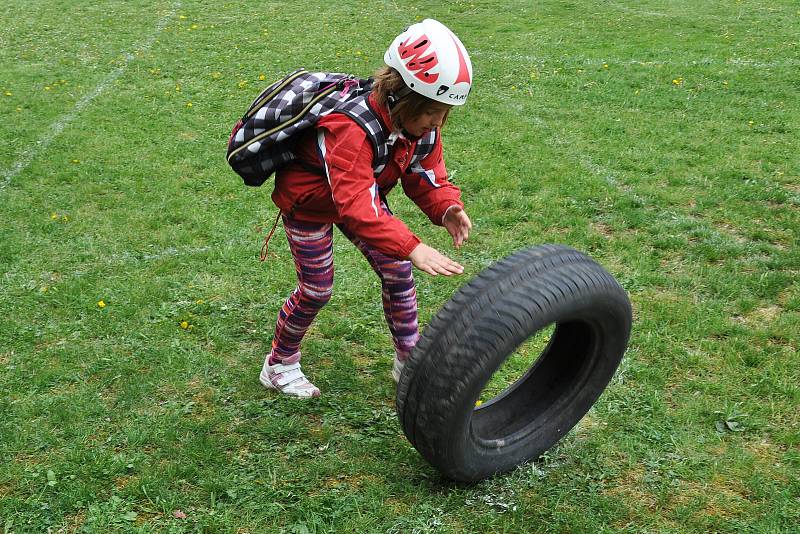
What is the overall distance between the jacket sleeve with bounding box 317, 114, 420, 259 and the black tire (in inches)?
13.0

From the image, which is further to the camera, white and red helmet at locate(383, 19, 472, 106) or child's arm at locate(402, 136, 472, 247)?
child's arm at locate(402, 136, 472, 247)

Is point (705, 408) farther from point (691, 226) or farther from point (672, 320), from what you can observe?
point (691, 226)

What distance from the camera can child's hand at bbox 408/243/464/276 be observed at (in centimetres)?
299

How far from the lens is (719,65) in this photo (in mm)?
10047

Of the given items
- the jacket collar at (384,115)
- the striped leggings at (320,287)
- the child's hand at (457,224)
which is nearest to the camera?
the jacket collar at (384,115)

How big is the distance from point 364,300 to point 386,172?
6.01 feet

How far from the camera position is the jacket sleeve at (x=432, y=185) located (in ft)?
11.9

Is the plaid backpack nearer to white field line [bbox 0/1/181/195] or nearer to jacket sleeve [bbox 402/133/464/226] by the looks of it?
jacket sleeve [bbox 402/133/464/226]

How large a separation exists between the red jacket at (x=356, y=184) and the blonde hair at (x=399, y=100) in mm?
36

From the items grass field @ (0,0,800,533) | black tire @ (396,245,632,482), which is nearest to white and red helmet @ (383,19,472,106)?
black tire @ (396,245,632,482)

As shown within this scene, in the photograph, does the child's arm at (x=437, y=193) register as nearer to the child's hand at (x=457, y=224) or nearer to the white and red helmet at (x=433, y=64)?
the child's hand at (x=457, y=224)

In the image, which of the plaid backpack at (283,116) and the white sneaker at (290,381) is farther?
the white sneaker at (290,381)

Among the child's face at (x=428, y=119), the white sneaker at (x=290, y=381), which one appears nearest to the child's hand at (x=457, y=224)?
the child's face at (x=428, y=119)

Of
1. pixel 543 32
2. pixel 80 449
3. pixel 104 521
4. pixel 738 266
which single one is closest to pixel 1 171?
pixel 80 449
